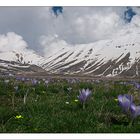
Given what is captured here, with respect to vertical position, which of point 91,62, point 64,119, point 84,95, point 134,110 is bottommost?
point 64,119

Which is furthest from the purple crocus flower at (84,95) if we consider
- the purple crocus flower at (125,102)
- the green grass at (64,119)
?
the purple crocus flower at (125,102)

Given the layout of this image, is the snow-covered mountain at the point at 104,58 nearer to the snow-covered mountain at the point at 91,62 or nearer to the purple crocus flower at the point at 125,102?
the snow-covered mountain at the point at 91,62

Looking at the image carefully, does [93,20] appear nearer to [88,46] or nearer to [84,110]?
[88,46]

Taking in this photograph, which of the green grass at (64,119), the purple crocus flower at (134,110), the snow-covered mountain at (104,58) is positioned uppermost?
the snow-covered mountain at (104,58)

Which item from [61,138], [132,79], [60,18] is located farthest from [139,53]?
[61,138]

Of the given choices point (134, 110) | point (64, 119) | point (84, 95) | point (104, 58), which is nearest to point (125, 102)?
point (134, 110)

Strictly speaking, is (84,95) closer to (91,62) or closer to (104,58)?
(91,62)

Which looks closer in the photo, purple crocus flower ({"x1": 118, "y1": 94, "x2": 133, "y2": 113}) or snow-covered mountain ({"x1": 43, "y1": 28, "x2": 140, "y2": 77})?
purple crocus flower ({"x1": 118, "y1": 94, "x2": 133, "y2": 113})

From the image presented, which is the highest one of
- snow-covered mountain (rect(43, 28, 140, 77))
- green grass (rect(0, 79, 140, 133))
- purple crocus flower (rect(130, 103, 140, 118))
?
snow-covered mountain (rect(43, 28, 140, 77))

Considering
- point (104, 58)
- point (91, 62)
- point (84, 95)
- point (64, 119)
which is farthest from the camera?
point (104, 58)

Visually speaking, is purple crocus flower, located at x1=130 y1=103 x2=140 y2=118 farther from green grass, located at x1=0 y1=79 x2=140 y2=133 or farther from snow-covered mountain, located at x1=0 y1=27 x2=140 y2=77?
snow-covered mountain, located at x1=0 y1=27 x2=140 y2=77

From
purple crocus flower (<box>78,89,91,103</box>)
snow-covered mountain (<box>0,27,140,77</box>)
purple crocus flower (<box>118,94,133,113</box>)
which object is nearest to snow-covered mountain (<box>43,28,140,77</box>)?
snow-covered mountain (<box>0,27,140,77</box>)

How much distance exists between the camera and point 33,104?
5.10 metres

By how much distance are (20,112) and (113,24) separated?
9.01 ft
